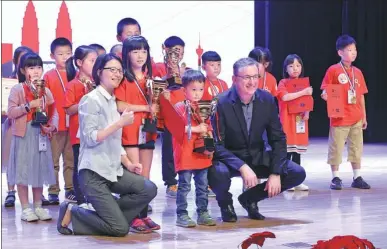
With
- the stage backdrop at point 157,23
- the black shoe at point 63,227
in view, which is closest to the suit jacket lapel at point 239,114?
the black shoe at point 63,227

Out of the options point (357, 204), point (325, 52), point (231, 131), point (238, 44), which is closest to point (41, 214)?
point (231, 131)

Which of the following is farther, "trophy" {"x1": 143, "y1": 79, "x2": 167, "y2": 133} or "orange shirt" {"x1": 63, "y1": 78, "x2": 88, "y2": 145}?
"orange shirt" {"x1": 63, "y1": 78, "x2": 88, "y2": 145}

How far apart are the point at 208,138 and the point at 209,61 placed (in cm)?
135

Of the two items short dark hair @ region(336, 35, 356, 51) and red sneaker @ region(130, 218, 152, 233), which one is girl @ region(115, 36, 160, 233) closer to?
red sneaker @ region(130, 218, 152, 233)

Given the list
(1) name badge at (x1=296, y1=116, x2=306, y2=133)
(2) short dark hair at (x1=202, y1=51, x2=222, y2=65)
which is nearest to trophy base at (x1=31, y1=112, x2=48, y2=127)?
(2) short dark hair at (x1=202, y1=51, x2=222, y2=65)

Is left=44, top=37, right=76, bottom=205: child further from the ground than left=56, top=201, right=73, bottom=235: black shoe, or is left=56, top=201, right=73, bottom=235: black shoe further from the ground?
left=44, top=37, right=76, bottom=205: child

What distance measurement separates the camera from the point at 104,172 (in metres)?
4.36

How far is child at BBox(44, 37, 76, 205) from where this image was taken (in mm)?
5715

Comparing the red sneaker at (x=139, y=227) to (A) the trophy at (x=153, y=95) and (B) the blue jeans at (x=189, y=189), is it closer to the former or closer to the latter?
(B) the blue jeans at (x=189, y=189)

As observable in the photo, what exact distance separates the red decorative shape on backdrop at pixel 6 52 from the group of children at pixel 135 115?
233cm

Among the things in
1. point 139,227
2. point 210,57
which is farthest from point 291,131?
point 139,227

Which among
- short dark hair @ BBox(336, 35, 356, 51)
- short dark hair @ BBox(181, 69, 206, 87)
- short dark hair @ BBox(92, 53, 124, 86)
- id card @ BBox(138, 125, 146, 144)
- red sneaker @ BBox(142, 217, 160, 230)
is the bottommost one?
red sneaker @ BBox(142, 217, 160, 230)

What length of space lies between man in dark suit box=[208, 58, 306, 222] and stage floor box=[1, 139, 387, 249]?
22 centimetres

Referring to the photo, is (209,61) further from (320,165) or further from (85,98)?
(320,165)
